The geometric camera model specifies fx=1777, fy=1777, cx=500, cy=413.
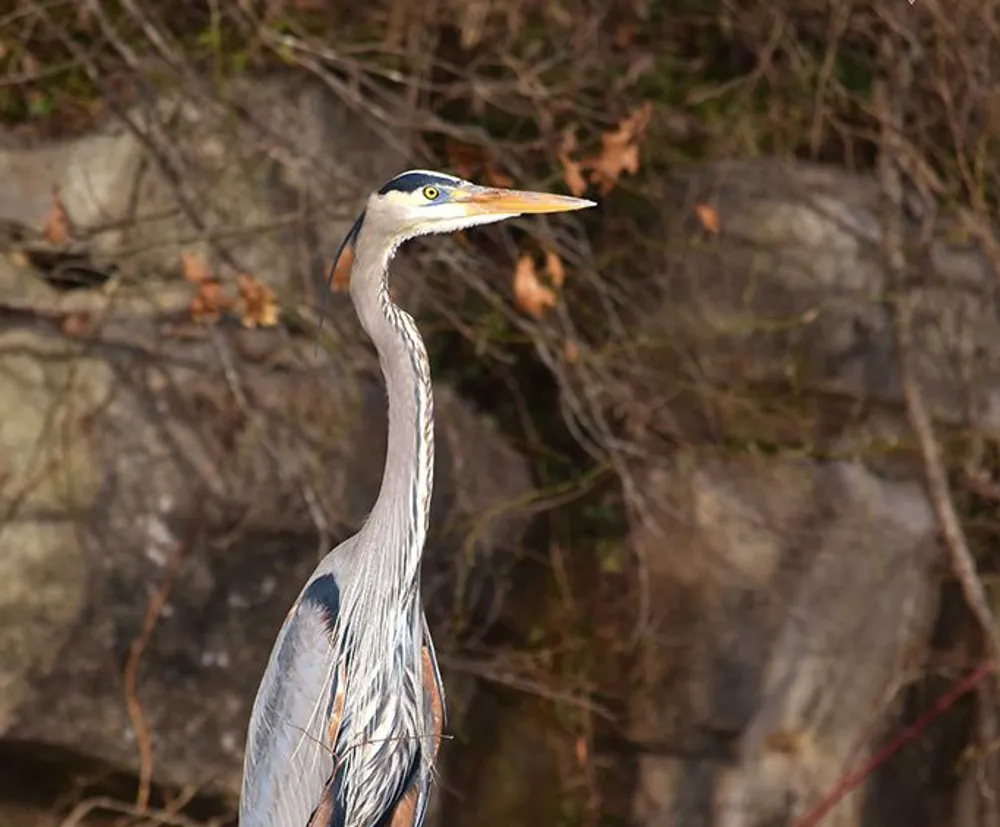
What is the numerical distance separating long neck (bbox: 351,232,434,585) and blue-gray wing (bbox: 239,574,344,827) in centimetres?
22

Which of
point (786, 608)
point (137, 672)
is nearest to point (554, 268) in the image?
point (786, 608)

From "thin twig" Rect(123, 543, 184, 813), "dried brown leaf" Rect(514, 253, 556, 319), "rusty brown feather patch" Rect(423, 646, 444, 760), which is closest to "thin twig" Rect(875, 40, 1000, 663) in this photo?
"dried brown leaf" Rect(514, 253, 556, 319)

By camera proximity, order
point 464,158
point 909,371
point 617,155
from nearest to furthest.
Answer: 1. point 617,155
2. point 464,158
3. point 909,371

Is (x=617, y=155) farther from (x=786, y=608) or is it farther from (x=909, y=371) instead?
(x=786, y=608)

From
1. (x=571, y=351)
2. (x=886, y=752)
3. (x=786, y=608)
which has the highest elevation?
(x=571, y=351)

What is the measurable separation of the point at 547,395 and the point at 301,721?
2.15 m

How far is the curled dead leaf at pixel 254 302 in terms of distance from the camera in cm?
337

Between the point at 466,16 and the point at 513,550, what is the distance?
1.20 m

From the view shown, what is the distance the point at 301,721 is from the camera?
2.25 metres

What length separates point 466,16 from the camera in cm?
381

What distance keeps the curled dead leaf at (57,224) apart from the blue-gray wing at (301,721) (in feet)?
4.91

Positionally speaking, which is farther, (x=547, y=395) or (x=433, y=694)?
(x=547, y=395)

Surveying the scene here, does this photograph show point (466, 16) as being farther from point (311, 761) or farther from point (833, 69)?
point (311, 761)

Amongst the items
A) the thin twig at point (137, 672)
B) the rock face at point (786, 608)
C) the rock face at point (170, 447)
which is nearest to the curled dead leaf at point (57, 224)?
the rock face at point (170, 447)
